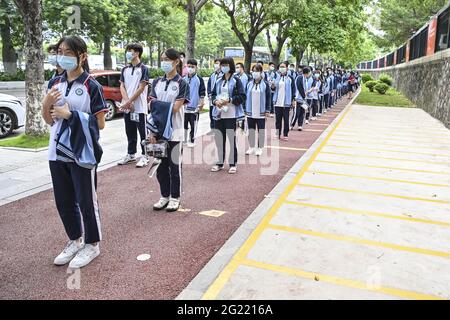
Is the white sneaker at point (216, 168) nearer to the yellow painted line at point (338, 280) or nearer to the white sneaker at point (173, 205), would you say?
the white sneaker at point (173, 205)

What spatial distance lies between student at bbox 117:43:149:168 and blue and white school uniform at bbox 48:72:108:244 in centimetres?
357

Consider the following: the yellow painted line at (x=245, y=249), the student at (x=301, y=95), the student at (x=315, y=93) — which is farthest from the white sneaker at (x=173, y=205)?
the student at (x=315, y=93)

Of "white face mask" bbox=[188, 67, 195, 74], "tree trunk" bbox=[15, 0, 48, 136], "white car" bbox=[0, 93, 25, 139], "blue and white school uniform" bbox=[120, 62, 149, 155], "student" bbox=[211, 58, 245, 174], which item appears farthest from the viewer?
"white car" bbox=[0, 93, 25, 139]

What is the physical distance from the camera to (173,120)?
517 centimetres

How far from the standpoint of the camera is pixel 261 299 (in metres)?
3.25

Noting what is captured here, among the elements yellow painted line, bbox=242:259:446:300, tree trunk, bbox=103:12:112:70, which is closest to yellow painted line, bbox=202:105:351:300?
yellow painted line, bbox=242:259:446:300

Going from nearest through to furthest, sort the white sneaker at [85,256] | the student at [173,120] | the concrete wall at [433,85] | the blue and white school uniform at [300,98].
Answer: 1. the white sneaker at [85,256]
2. the student at [173,120]
3. the blue and white school uniform at [300,98]
4. the concrete wall at [433,85]

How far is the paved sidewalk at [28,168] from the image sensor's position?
19.5 feet

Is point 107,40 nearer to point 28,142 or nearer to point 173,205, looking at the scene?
point 28,142

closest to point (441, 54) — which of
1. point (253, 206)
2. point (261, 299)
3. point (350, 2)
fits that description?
Answer: point (350, 2)

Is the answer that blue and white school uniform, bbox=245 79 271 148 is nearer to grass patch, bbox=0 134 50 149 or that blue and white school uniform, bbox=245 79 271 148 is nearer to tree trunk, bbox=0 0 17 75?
grass patch, bbox=0 134 50 149

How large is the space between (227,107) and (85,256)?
3.96 meters

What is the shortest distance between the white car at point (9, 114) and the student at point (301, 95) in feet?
23.0

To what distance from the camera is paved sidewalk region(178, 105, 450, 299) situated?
11.3 feet
